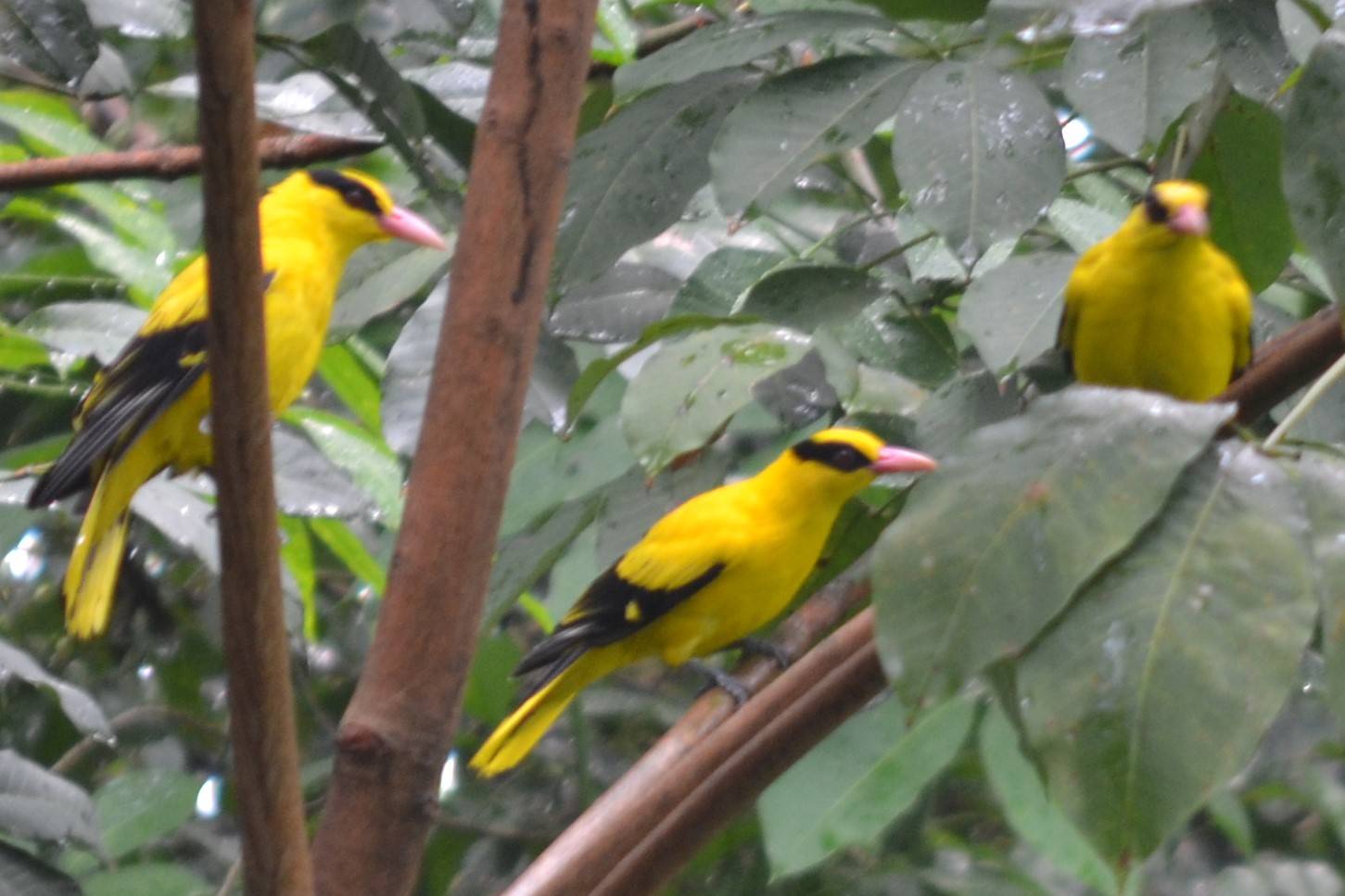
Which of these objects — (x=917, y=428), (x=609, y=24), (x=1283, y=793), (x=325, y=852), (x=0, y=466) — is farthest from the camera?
(x=1283, y=793)

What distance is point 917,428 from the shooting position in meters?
1.89

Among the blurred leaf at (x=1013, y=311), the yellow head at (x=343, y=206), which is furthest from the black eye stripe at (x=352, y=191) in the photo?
the blurred leaf at (x=1013, y=311)

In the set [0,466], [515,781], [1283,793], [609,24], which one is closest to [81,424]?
[0,466]

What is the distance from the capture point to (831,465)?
3.12 meters

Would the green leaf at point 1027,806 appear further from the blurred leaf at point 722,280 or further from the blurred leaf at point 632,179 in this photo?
the blurred leaf at point 632,179

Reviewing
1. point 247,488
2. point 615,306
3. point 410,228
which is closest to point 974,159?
point 615,306

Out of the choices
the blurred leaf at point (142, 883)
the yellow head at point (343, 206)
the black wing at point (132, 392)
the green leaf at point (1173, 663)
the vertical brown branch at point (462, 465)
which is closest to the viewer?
the green leaf at point (1173, 663)

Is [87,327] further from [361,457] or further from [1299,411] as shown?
[1299,411]

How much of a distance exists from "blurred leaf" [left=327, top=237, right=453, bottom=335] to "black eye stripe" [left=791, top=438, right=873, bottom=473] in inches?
35.3

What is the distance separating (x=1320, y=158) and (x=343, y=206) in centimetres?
238

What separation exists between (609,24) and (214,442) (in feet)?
3.97

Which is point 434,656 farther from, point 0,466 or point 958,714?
point 0,466

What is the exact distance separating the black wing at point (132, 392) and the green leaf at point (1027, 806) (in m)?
1.52

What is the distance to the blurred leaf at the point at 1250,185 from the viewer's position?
6.25ft
